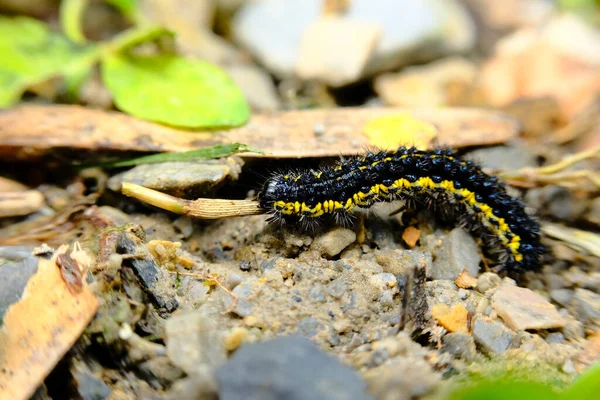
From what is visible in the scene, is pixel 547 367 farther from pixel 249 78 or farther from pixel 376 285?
pixel 249 78

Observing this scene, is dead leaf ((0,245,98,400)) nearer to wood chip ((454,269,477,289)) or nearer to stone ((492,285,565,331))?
wood chip ((454,269,477,289))

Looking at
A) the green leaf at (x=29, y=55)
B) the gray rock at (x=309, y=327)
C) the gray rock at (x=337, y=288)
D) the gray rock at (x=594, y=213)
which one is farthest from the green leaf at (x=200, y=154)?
the gray rock at (x=594, y=213)

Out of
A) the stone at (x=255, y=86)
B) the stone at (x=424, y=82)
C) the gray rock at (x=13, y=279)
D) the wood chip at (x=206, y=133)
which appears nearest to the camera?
the gray rock at (x=13, y=279)

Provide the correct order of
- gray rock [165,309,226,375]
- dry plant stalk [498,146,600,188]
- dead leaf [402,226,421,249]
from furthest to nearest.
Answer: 1. dry plant stalk [498,146,600,188]
2. dead leaf [402,226,421,249]
3. gray rock [165,309,226,375]

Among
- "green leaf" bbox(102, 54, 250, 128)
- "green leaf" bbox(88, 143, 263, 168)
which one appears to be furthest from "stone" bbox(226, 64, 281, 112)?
"green leaf" bbox(88, 143, 263, 168)

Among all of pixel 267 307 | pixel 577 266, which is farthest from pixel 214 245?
pixel 577 266

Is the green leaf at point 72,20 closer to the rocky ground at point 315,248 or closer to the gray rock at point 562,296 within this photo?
the rocky ground at point 315,248

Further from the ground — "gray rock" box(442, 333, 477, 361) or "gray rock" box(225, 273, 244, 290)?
"gray rock" box(225, 273, 244, 290)
